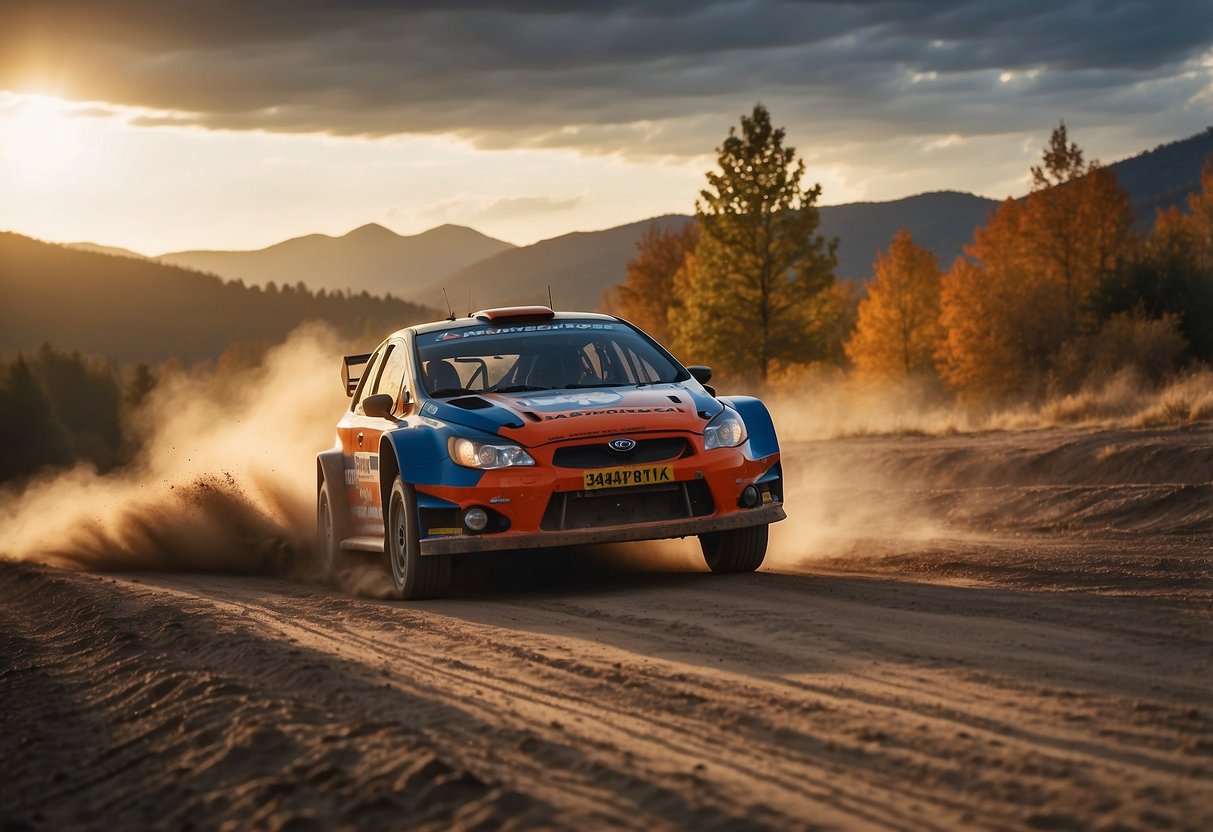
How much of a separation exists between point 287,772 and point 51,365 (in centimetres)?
13124

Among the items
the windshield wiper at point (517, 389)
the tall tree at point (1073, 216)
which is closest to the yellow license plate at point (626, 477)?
the windshield wiper at point (517, 389)

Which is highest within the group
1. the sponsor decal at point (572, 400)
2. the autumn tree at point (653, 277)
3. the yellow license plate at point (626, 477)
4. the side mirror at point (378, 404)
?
the autumn tree at point (653, 277)

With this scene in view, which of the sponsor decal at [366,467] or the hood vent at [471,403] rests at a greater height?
the hood vent at [471,403]

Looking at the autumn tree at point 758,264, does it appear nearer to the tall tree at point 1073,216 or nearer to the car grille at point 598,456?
the tall tree at point 1073,216

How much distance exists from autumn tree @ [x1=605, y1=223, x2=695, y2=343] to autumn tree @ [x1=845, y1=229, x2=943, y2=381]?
9.03m

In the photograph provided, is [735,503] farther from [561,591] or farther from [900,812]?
[900,812]

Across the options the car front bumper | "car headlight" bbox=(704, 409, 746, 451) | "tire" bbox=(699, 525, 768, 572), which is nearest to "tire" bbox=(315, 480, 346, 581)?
the car front bumper

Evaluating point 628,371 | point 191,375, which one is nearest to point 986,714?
point 628,371

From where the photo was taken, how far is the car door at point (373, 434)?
10.5 m

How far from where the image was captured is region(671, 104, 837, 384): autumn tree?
146ft

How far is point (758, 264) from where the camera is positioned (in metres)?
45.0

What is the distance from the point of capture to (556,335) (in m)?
10.9

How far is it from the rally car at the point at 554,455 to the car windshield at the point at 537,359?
12 mm

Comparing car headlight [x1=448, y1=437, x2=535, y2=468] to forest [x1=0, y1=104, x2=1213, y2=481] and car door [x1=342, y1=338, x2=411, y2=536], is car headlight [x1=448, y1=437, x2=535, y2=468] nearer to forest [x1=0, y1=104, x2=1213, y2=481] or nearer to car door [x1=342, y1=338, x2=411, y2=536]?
car door [x1=342, y1=338, x2=411, y2=536]
